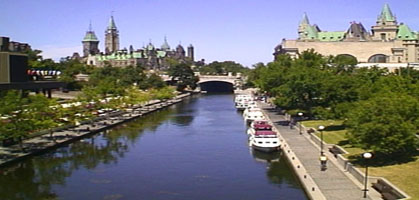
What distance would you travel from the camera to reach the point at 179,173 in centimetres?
3956

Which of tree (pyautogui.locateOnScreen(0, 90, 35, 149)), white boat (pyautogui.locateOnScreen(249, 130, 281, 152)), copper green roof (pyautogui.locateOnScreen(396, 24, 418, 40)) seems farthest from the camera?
copper green roof (pyautogui.locateOnScreen(396, 24, 418, 40))

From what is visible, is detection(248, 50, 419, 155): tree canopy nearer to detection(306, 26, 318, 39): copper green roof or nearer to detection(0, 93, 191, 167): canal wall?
detection(0, 93, 191, 167): canal wall

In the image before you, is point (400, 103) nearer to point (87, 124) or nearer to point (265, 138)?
point (265, 138)

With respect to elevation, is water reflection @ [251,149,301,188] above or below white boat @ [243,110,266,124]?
below

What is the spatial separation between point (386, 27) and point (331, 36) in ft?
62.3

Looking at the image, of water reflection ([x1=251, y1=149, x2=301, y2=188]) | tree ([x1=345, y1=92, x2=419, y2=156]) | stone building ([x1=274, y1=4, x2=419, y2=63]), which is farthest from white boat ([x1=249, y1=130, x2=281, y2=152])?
stone building ([x1=274, y1=4, x2=419, y2=63])

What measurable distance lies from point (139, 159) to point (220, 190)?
13961 millimetres

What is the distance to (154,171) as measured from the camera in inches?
1596

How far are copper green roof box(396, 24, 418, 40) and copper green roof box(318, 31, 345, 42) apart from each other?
1905 centimetres

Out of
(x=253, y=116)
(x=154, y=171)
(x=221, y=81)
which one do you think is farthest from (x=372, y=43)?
(x=154, y=171)

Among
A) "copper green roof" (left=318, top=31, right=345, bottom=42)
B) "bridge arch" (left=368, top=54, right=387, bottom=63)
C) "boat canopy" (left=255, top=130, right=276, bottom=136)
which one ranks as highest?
"copper green roof" (left=318, top=31, right=345, bottom=42)

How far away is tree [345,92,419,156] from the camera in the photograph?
111 feet

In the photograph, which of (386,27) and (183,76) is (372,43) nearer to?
(386,27)

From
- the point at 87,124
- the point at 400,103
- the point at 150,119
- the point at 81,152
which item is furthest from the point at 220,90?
the point at 400,103
